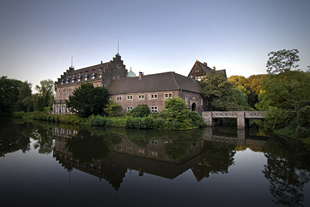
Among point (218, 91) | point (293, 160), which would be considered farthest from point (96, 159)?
point (218, 91)

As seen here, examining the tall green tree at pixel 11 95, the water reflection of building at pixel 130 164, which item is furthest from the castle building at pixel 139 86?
the tall green tree at pixel 11 95

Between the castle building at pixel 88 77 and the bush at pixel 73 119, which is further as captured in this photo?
the castle building at pixel 88 77

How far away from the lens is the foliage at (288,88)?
18359mm

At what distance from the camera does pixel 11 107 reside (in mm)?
57562

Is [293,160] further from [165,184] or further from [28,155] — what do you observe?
[28,155]

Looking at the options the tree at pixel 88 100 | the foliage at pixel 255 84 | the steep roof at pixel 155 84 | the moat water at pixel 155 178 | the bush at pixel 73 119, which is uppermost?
the foliage at pixel 255 84

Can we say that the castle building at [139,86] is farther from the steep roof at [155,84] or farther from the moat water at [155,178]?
the moat water at [155,178]

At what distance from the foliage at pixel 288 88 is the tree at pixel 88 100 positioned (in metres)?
25.9

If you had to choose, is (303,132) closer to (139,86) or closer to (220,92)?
(220,92)

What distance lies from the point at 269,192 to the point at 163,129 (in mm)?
17144

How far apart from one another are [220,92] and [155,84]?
36.6 ft

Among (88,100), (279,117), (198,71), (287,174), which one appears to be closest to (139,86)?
(88,100)

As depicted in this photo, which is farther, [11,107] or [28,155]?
[11,107]

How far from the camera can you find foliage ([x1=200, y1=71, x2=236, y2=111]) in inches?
1164
